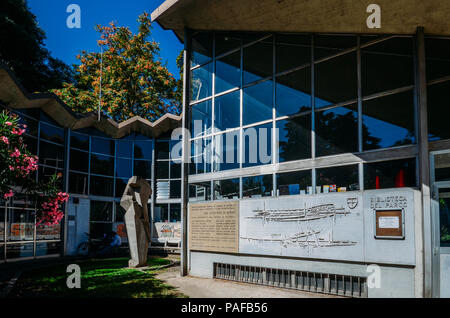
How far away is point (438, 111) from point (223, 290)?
6491 mm

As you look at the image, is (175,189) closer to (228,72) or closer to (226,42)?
(228,72)

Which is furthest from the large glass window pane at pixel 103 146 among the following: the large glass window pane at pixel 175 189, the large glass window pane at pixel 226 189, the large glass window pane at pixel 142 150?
the large glass window pane at pixel 226 189

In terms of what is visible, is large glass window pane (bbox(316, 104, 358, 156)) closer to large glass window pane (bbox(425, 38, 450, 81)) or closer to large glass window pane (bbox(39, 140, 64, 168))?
large glass window pane (bbox(425, 38, 450, 81))

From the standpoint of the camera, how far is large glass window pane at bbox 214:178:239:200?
10188mm

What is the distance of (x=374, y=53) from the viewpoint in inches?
315

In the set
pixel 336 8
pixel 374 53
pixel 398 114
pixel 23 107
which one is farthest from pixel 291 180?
pixel 23 107

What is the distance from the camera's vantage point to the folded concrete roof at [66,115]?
13.2 m

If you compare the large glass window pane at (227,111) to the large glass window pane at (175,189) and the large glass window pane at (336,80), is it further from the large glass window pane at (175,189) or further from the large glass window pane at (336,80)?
the large glass window pane at (175,189)

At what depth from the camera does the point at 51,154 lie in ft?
55.3

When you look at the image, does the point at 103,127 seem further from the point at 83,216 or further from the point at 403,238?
the point at 403,238

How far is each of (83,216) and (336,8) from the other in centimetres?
1603

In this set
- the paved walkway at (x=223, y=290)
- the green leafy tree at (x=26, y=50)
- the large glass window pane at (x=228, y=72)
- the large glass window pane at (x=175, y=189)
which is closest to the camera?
the paved walkway at (x=223, y=290)

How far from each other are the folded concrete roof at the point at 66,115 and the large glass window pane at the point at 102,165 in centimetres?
144

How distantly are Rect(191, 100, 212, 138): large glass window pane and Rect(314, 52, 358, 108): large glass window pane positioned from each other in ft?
12.9
